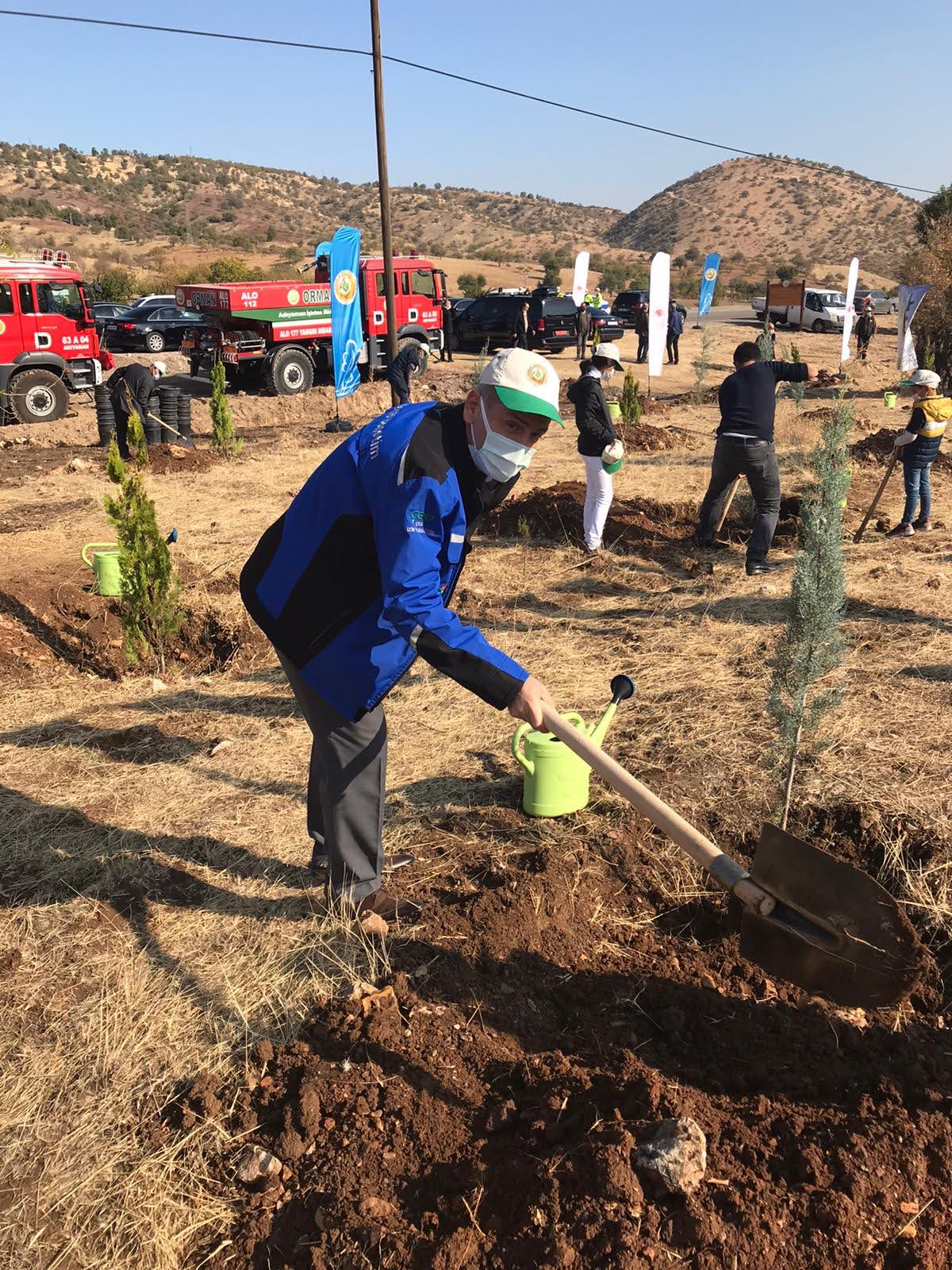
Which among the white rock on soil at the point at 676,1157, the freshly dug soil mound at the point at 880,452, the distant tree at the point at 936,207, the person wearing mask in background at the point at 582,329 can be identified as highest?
the distant tree at the point at 936,207

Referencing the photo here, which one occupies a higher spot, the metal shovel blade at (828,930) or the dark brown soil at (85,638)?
the metal shovel blade at (828,930)

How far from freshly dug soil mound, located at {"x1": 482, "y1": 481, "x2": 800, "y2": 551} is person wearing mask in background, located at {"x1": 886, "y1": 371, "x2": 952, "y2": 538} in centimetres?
98

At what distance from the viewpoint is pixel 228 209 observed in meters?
65.8

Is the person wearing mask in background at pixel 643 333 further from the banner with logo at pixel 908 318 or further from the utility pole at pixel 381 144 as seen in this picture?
the utility pole at pixel 381 144

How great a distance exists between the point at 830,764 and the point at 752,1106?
6.50 ft

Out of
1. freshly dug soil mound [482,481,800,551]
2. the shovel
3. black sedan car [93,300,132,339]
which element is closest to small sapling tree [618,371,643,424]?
freshly dug soil mound [482,481,800,551]

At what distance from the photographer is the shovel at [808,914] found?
2121mm

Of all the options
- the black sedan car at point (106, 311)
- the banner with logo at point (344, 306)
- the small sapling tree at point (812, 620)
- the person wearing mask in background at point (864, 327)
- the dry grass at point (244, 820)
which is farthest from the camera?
the person wearing mask in background at point (864, 327)

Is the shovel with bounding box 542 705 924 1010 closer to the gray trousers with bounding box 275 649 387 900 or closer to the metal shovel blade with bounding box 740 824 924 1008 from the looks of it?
the metal shovel blade with bounding box 740 824 924 1008

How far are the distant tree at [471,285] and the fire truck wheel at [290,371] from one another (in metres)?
26.2

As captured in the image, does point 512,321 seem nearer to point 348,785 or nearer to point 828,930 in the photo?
point 348,785

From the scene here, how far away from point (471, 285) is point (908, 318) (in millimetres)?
30311

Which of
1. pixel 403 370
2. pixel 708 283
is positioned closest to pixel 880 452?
pixel 403 370

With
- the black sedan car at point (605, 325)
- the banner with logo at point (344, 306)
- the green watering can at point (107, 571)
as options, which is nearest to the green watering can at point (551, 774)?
the green watering can at point (107, 571)
